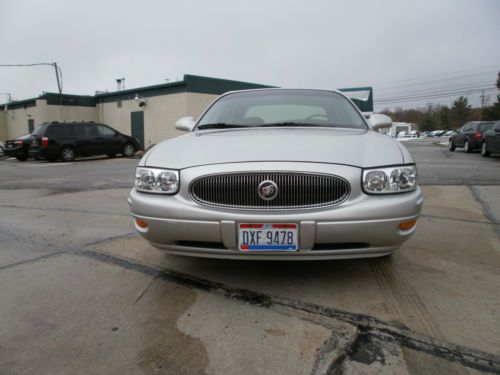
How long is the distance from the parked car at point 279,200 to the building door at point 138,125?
2036 centimetres

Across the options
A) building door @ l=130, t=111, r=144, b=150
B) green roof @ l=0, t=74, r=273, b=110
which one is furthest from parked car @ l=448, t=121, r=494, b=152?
building door @ l=130, t=111, r=144, b=150

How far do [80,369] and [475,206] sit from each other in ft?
16.8

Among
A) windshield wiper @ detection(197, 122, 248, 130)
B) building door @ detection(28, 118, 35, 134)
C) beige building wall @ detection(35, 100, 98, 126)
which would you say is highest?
beige building wall @ detection(35, 100, 98, 126)

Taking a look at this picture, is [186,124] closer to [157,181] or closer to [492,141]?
[157,181]

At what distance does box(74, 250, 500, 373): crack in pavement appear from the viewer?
1.83m

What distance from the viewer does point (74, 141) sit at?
52.5 ft

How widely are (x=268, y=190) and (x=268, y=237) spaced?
276mm

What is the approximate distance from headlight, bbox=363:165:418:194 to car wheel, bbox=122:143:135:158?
16.3 meters

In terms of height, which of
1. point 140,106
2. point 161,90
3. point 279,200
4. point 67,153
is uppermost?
point 161,90

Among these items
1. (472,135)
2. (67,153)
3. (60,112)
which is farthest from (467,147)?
(60,112)

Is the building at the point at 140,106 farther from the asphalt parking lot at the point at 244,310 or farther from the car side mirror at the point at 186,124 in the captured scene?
the asphalt parking lot at the point at 244,310

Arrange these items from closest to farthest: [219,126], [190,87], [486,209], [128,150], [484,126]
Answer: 1. [219,126]
2. [486,209]
3. [484,126]
4. [128,150]
5. [190,87]

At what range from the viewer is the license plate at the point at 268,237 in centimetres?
225

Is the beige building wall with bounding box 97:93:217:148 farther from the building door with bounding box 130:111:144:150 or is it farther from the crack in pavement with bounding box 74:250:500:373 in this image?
the crack in pavement with bounding box 74:250:500:373
